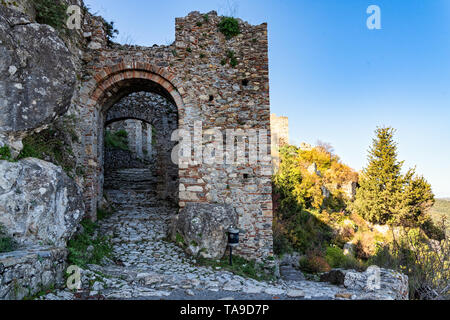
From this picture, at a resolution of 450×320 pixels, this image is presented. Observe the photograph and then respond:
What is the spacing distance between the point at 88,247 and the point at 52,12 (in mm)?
4900

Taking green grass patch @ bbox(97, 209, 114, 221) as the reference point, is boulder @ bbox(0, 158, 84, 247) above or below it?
above

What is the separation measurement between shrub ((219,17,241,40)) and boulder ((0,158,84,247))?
5301 mm

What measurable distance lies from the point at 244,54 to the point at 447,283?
6.98 m

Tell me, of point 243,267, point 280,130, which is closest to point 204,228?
point 243,267

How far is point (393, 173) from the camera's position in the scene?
1529cm

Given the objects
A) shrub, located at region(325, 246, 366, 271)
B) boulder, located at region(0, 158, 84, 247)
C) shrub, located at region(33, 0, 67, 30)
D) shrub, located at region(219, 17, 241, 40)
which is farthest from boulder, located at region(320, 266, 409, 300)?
shrub, located at region(33, 0, 67, 30)

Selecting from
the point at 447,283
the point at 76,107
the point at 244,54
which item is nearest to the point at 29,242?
the point at 76,107

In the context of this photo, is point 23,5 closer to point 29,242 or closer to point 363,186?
point 29,242

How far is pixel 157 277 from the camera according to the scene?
427 centimetres

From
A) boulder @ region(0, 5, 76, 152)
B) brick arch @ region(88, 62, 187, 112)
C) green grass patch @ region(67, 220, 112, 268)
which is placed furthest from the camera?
brick arch @ region(88, 62, 187, 112)

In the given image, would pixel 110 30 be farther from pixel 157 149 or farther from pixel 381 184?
pixel 381 184

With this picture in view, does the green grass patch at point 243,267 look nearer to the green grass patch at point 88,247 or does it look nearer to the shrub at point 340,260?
the green grass patch at point 88,247

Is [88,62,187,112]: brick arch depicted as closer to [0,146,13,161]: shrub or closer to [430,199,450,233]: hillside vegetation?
[0,146,13,161]: shrub

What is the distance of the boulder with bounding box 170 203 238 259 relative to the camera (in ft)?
18.5
